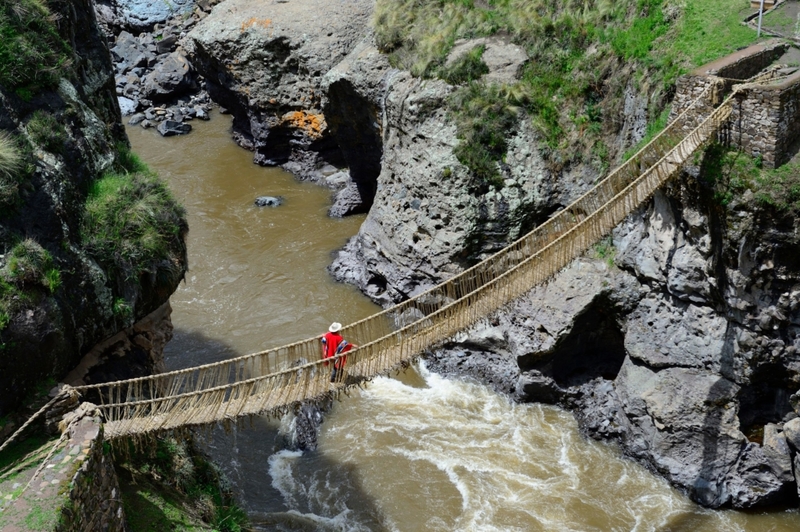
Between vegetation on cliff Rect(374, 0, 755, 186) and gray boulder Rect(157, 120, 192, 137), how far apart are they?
11.4 m

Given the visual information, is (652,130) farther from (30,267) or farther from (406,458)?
(30,267)

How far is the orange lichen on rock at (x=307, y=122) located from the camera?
848 inches

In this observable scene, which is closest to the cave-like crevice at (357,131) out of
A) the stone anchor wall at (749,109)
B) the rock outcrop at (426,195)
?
the rock outcrop at (426,195)

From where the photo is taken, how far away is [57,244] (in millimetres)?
9547

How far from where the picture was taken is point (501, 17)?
52.7 ft

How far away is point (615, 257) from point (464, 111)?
399cm

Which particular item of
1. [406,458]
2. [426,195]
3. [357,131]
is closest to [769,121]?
[426,195]

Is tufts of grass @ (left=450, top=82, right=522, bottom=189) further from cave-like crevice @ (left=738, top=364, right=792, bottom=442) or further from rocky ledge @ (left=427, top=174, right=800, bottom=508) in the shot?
cave-like crevice @ (left=738, top=364, right=792, bottom=442)

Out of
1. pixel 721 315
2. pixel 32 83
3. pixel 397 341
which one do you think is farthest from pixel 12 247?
pixel 721 315

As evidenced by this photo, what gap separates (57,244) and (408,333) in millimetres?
4425

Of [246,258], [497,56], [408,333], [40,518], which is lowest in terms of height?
[246,258]

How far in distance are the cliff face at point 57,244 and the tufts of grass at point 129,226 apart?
71 millimetres

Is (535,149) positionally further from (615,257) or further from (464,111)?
(615,257)

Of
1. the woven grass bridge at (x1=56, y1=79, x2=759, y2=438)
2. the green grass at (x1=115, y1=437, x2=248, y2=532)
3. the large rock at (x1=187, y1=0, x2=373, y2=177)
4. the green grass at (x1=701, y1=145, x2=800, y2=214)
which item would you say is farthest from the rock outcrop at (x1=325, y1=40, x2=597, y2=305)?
the green grass at (x1=115, y1=437, x2=248, y2=532)
